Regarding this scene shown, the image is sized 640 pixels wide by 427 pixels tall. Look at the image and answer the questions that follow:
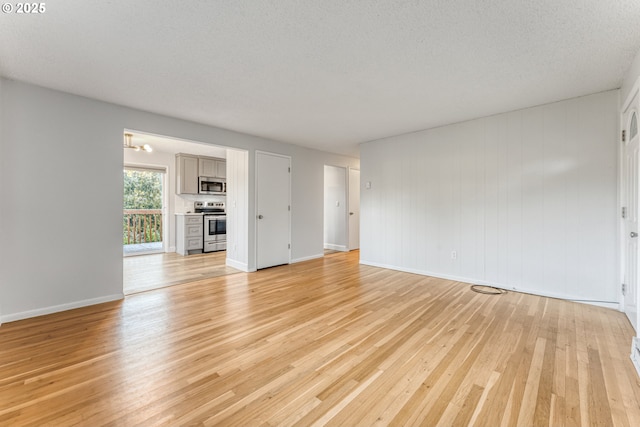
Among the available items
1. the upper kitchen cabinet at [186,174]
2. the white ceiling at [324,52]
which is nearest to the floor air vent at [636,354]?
the white ceiling at [324,52]

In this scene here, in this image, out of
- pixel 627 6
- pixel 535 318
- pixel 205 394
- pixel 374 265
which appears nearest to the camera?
pixel 205 394

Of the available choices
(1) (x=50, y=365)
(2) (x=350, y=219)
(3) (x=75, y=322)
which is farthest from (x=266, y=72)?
(2) (x=350, y=219)

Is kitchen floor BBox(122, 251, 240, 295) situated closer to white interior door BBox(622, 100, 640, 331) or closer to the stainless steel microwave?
the stainless steel microwave

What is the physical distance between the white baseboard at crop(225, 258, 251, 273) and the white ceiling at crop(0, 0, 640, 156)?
258cm

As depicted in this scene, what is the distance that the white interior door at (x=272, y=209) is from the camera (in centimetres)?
486

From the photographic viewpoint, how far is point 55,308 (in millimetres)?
2893

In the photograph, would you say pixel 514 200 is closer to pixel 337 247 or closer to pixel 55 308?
pixel 337 247

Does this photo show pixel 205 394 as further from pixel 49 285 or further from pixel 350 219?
pixel 350 219

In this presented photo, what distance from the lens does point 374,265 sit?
5.09 meters

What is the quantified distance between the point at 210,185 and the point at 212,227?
1.09 meters

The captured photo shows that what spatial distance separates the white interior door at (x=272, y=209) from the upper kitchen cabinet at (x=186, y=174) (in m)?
2.62

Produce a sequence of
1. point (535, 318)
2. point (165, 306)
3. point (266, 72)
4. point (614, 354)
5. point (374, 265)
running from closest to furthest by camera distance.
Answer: point (614, 354) < point (266, 72) < point (535, 318) < point (165, 306) < point (374, 265)

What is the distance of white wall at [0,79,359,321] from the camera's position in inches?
106

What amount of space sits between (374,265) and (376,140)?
2356 mm
